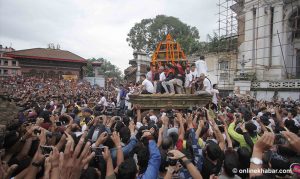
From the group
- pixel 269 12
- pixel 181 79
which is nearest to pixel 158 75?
pixel 181 79

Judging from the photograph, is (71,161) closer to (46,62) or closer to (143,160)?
(143,160)

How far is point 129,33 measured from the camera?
160ft

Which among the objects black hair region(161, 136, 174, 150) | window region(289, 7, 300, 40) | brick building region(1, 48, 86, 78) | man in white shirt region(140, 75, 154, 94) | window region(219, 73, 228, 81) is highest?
window region(289, 7, 300, 40)

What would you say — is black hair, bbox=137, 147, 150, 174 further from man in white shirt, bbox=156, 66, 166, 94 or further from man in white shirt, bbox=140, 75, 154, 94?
man in white shirt, bbox=156, 66, 166, 94

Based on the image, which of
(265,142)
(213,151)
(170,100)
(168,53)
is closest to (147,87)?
(170,100)

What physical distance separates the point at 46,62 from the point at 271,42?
113ft

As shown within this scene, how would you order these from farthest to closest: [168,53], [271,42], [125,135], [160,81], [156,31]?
[156,31] → [271,42] → [168,53] → [160,81] → [125,135]

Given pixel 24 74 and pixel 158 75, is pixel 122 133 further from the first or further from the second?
pixel 24 74

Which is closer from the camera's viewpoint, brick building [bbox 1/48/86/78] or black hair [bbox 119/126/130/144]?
black hair [bbox 119/126/130/144]

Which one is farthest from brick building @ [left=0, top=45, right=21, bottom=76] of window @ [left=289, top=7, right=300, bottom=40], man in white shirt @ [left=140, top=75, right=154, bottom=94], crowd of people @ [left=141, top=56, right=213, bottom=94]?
window @ [left=289, top=7, right=300, bottom=40]

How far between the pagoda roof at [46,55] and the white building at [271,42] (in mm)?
30302

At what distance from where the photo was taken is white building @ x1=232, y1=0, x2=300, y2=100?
21719 mm

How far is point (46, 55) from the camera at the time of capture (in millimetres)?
41438

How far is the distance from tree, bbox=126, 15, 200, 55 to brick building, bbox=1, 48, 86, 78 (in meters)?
11.5
